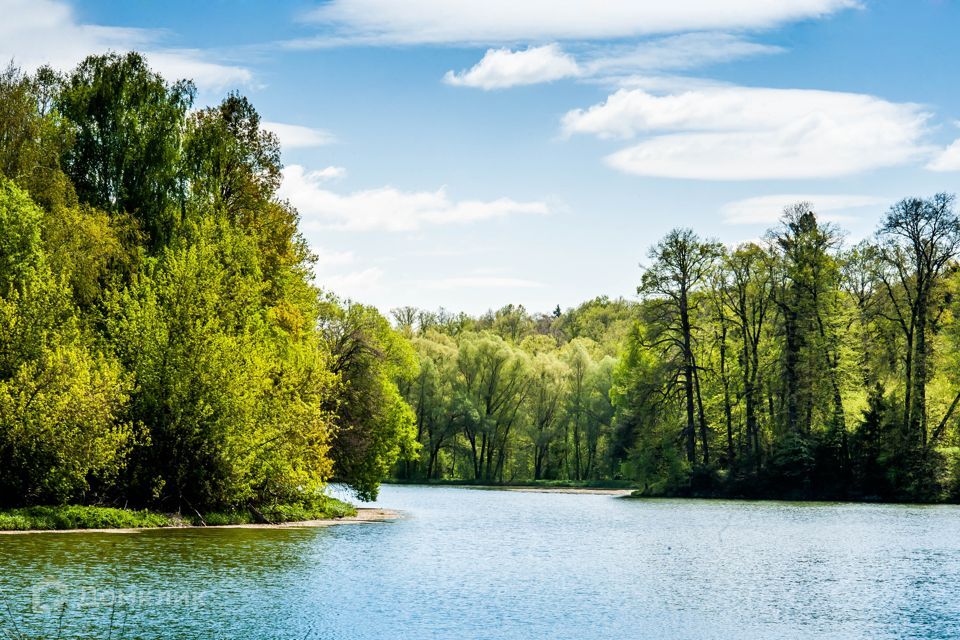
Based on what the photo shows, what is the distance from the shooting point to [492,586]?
92.2ft

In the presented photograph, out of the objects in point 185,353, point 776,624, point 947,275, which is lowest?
point 776,624

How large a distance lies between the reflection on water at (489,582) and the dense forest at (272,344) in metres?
4.54

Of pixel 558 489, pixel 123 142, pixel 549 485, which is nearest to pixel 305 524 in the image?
pixel 123 142

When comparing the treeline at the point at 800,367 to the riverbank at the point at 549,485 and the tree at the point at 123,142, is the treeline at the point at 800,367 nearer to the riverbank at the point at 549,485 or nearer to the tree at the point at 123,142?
the riverbank at the point at 549,485

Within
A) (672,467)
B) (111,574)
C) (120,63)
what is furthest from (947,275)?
(111,574)

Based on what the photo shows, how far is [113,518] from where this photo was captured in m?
38.7

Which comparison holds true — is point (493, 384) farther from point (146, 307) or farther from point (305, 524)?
point (146, 307)

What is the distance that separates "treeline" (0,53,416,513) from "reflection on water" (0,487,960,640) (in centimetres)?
388

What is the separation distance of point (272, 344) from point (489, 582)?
2271 centimetres

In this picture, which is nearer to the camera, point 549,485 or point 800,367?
point 800,367

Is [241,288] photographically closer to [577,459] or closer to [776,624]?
[776,624]

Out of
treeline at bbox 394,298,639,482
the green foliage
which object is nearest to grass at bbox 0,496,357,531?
the green foliage

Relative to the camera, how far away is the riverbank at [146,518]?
36281mm

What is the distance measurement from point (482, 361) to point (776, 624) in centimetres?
8693
